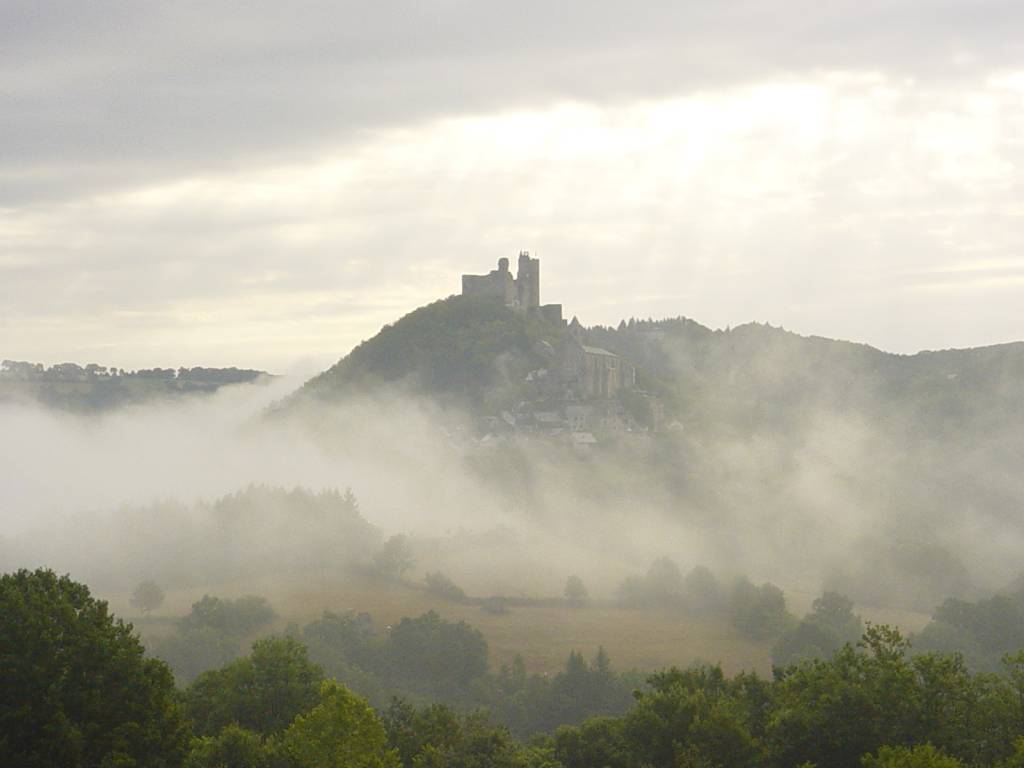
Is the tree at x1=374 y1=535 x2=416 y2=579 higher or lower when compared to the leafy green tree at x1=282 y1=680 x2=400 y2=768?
lower

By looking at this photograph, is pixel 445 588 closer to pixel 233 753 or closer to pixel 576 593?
pixel 576 593

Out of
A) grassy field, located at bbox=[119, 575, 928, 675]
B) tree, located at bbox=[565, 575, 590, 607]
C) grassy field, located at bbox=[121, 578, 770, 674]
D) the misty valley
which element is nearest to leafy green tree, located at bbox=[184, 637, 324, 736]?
the misty valley

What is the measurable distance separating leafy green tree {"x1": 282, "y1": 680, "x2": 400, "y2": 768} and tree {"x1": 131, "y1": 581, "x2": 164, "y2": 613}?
7766 cm

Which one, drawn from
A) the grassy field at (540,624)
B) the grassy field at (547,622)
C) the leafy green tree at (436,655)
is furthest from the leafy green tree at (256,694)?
the grassy field at (540,624)

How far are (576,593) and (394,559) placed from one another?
21988 mm

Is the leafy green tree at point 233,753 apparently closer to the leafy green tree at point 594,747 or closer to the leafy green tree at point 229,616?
the leafy green tree at point 594,747

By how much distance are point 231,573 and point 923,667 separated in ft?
339

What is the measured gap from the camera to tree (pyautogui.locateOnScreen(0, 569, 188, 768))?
34.8 meters

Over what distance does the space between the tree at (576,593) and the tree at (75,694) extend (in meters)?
91.5

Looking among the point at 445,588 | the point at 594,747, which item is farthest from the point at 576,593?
the point at 594,747

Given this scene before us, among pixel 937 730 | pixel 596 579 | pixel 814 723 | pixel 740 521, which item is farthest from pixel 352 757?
pixel 740 521

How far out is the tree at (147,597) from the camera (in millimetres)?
116250

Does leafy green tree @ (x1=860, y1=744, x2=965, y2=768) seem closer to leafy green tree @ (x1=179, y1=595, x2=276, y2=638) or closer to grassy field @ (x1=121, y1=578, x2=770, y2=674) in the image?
grassy field @ (x1=121, y1=578, x2=770, y2=674)

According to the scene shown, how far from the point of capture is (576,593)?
129750 mm
